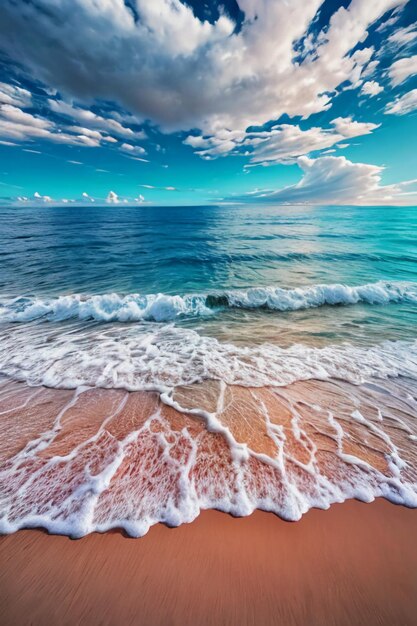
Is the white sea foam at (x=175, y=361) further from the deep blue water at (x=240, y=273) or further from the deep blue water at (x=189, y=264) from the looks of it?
the deep blue water at (x=189, y=264)

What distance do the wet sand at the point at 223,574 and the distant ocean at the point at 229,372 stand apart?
163 mm

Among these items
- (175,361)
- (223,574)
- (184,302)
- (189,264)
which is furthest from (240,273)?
(223,574)

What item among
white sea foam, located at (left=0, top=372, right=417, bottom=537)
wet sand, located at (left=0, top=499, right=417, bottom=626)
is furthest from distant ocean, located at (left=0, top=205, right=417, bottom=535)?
wet sand, located at (left=0, top=499, right=417, bottom=626)

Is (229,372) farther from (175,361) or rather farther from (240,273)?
(240,273)

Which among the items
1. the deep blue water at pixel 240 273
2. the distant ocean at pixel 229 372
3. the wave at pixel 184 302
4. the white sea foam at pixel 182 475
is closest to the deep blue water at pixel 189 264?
the deep blue water at pixel 240 273

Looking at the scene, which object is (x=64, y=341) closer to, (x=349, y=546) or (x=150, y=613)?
(x=150, y=613)

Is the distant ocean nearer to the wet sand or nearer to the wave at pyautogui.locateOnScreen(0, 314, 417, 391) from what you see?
the wave at pyautogui.locateOnScreen(0, 314, 417, 391)

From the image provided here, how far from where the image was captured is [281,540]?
6.96 ft


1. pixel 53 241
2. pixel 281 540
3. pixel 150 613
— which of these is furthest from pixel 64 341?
pixel 53 241

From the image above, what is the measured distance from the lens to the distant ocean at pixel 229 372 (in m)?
2.49

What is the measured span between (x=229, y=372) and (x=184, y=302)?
188 inches

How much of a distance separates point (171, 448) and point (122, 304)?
21.8 feet

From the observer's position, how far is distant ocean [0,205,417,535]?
97.9 inches

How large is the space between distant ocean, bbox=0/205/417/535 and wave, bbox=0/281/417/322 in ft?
0.19
